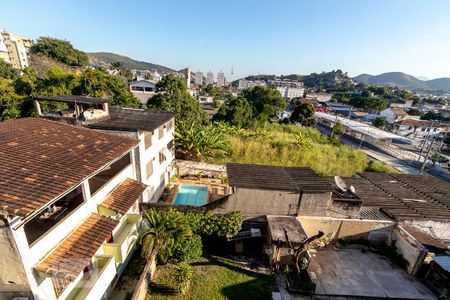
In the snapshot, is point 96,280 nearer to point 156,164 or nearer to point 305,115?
point 156,164

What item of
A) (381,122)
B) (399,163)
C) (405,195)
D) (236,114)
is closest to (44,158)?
(405,195)

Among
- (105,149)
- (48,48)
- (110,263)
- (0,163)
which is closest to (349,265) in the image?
(110,263)

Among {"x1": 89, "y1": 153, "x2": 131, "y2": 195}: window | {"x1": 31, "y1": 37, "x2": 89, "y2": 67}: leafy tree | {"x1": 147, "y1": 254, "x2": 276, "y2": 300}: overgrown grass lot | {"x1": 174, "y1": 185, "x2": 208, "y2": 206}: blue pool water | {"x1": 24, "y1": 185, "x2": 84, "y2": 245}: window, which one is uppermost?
{"x1": 31, "y1": 37, "x2": 89, "y2": 67}: leafy tree

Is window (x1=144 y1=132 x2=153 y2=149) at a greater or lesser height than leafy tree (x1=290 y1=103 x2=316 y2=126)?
greater

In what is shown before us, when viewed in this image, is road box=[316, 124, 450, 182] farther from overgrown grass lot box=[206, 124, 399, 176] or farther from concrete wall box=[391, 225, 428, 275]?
concrete wall box=[391, 225, 428, 275]

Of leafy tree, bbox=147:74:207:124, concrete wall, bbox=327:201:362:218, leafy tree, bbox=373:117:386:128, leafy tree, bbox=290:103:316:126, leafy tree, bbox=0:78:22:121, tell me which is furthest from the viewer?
leafy tree, bbox=373:117:386:128

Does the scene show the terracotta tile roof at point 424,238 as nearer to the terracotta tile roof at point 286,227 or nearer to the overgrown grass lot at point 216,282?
the terracotta tile roof at point 286,227

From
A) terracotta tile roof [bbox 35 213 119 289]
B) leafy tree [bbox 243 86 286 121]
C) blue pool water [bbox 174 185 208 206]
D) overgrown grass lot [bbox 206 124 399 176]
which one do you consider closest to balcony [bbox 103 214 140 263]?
terracotta tile roof [bbox 35 213 119 289]
